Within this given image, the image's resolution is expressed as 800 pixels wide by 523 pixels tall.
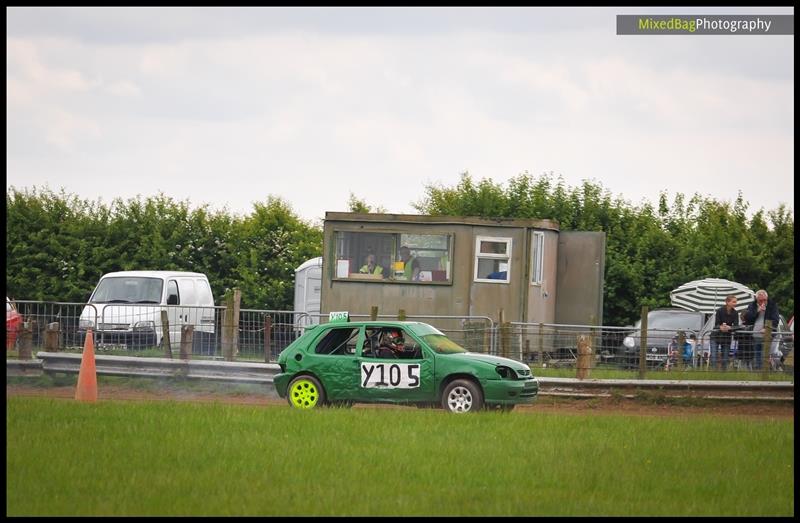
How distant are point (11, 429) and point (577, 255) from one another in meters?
17.0

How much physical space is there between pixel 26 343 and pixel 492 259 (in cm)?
925

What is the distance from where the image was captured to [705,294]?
115 ft

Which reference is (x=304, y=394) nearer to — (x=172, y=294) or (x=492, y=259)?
(x=492, y=259)

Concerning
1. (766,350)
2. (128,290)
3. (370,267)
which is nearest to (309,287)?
(128,290)

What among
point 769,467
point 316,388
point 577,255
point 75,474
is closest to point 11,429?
point 75,474

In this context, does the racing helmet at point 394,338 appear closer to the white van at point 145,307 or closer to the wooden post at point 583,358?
the wooden post at point 583,358

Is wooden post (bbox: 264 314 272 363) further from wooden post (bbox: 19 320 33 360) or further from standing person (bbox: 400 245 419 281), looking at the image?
standing person (bbox: 400 245 419 281)

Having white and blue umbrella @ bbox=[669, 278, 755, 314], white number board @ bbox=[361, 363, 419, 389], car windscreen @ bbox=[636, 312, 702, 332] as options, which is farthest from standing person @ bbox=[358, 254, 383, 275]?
white and blue umbrella @ bbox=[669, 278, 755, 314]

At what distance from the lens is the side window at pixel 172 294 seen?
32.1 m

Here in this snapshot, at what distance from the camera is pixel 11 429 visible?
1477cm

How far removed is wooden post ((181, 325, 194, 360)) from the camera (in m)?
23.0

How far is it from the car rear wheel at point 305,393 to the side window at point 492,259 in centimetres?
924

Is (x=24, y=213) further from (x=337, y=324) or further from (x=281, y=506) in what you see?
(x=281, y=506)

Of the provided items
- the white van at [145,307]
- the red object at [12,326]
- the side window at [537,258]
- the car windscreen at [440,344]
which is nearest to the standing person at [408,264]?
the side window at [537,258]
